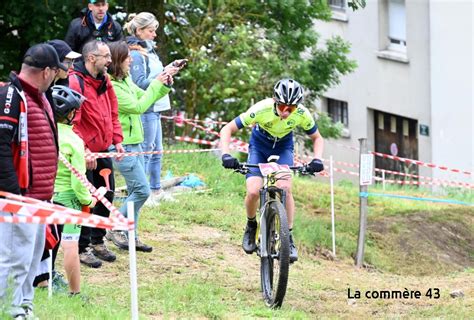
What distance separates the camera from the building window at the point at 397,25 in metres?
31.7

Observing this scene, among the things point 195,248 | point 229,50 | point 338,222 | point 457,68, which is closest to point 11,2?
point 229,50

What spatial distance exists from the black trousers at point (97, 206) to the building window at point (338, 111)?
23.7 metres

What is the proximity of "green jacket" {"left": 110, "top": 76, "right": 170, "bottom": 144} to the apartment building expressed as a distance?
17671 mm

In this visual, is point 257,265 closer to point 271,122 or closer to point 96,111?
point 271,122

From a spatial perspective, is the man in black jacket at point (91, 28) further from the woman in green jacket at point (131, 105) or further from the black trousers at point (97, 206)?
the black trousers at point (97, 206)

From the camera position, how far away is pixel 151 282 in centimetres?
1064

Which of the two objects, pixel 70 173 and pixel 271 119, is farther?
pixel 271 119

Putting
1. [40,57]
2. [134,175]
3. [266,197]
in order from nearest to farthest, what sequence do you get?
[40,57] → [266,197] → [134,175]

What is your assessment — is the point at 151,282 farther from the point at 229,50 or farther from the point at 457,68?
the point at 457,68

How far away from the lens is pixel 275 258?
1020 centimetres

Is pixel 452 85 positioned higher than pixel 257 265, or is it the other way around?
pixel 452 85

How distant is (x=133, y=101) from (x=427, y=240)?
5.78 meters

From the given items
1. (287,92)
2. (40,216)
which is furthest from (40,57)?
(287,92)

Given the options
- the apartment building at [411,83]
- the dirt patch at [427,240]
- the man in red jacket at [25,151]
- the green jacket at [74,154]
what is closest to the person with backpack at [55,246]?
the green jacket at [74,154]
